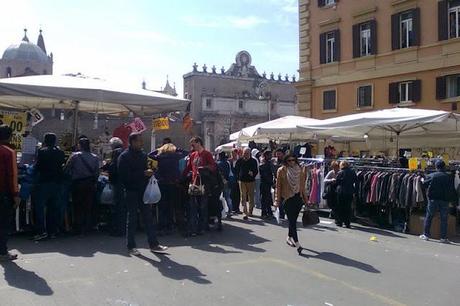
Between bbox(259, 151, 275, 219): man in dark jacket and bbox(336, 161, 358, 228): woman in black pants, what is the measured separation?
6.01 feet

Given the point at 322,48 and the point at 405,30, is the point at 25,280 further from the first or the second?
the point at 322,48

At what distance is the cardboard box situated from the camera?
10.6m

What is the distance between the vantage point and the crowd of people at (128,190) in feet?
26.1

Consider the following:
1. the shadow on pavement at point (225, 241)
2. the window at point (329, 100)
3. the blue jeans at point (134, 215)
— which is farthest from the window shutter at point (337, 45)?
the blue jeans at point (134, 215)

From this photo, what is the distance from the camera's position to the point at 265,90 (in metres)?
87.7

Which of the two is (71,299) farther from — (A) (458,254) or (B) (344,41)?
(B) (344,41)

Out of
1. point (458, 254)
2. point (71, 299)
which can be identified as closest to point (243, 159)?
point (458, 254)

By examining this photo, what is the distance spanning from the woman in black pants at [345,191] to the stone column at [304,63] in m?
18.4

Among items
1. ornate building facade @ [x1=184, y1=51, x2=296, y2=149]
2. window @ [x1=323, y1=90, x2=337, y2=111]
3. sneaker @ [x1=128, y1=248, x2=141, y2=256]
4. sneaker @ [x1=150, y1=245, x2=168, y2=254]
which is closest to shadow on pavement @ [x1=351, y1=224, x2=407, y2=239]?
sneaker @ [x1=150, y1=245, x2=168, y2=254]

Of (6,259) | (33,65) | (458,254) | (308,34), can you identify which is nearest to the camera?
(6,259)

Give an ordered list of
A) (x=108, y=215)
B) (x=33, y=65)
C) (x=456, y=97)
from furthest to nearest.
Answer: (x=33, y=65) → (x=456, y=97) → (x=108, y=215)

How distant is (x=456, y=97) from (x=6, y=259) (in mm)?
20758

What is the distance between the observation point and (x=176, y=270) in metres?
7.07

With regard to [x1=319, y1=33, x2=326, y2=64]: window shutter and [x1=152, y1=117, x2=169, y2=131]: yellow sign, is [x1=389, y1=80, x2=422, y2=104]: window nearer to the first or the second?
[x1=319, y1=33, x2=326, y2=64]: window shutter
